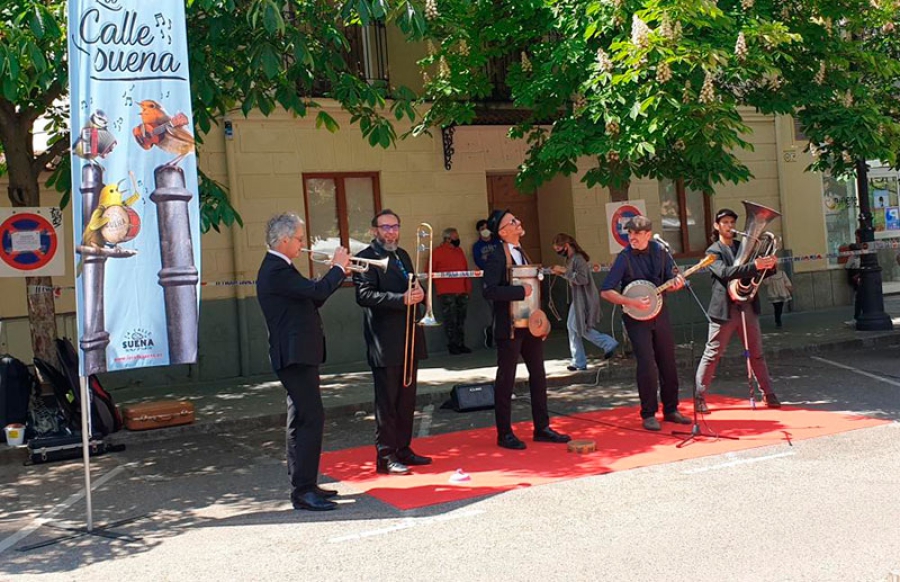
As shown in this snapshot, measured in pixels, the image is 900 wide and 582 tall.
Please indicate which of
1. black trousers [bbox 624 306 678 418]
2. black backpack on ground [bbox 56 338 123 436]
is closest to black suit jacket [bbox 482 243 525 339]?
black trousers [bbox 624 306 678 418]

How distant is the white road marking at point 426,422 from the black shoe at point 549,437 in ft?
4.69

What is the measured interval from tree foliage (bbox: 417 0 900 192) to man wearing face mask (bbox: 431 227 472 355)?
2376 millimetres

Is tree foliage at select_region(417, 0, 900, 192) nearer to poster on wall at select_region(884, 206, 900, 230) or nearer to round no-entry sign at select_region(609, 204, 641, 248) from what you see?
round no-entry sign at select_region(609, 204, 641, 248)

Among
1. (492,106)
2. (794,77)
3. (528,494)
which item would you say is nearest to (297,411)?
(528,494)

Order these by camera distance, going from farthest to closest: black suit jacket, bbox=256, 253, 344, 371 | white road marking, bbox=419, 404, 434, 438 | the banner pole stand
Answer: white road marking, bbox=419, 404, 434, 438 → black suit jacket, bbox=256, 253, 344, 371 → the banner pole stand

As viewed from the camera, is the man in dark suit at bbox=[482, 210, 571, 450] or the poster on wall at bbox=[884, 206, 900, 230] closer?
the man in dark suit at bbox=[482, 210, 571, 450]

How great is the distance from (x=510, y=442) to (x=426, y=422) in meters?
2.08

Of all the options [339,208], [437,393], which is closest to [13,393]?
[437,393]

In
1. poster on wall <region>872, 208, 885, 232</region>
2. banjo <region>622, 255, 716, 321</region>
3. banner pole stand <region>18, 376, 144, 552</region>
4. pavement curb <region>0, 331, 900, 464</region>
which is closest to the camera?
banner pole stand <region>18, 376, 144, 552</region>

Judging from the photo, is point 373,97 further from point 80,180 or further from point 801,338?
point 801,338

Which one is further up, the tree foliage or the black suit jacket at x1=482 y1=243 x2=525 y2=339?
the tree foliage

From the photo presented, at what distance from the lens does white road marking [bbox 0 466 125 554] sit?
637 centimetres

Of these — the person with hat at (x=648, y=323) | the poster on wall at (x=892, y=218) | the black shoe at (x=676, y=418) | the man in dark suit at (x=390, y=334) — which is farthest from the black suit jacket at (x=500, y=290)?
the poster on wall at (x=892, y=218)

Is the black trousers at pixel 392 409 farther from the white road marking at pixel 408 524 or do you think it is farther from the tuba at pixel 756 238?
the tuba at pixel 756 238
